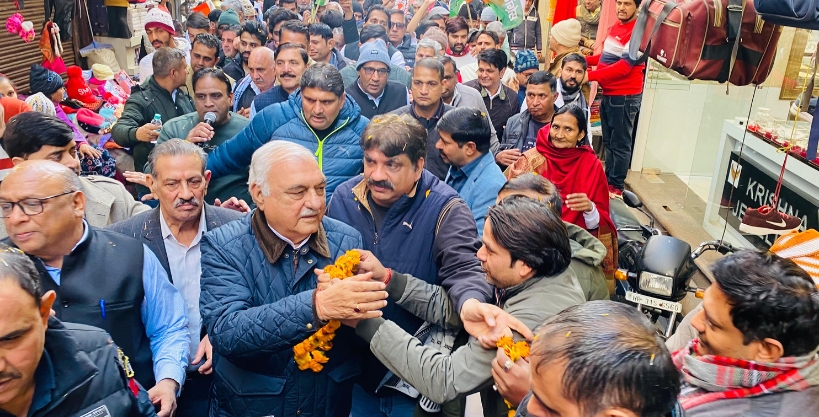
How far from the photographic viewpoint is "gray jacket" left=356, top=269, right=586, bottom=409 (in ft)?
7.02

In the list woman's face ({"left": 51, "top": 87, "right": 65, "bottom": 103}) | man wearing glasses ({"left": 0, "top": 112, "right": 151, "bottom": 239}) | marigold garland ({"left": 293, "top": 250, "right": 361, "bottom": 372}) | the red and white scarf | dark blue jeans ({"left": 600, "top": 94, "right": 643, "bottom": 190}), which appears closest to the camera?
the red and white scarf

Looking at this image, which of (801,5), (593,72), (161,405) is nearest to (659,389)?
(161,405)

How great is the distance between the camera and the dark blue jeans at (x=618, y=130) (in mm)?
7367

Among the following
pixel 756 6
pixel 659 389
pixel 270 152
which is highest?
pixel 756 6

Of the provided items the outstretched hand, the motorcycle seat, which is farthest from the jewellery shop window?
the outstretched hand

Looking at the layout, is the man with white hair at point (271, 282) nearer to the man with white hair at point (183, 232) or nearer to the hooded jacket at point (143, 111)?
the man with white hair at point (183, 232)

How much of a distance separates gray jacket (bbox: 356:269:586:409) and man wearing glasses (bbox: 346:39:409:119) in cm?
385

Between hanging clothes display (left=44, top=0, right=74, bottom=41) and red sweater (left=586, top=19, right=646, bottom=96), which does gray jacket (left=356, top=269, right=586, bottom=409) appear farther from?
hanging clothes display (left=44, top=0, right=74, bottom=41)

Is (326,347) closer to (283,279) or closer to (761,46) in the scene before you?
(283,279)

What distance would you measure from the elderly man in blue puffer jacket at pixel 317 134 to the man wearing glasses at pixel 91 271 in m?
1.54

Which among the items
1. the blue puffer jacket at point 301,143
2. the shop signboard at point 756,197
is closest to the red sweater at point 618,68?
the shop signboard at point 756,197

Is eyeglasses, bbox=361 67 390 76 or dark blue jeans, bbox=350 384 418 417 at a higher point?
eyeglasses, bbox=361 67 390 76

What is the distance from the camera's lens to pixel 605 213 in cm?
419

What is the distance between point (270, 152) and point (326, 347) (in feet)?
2.54
